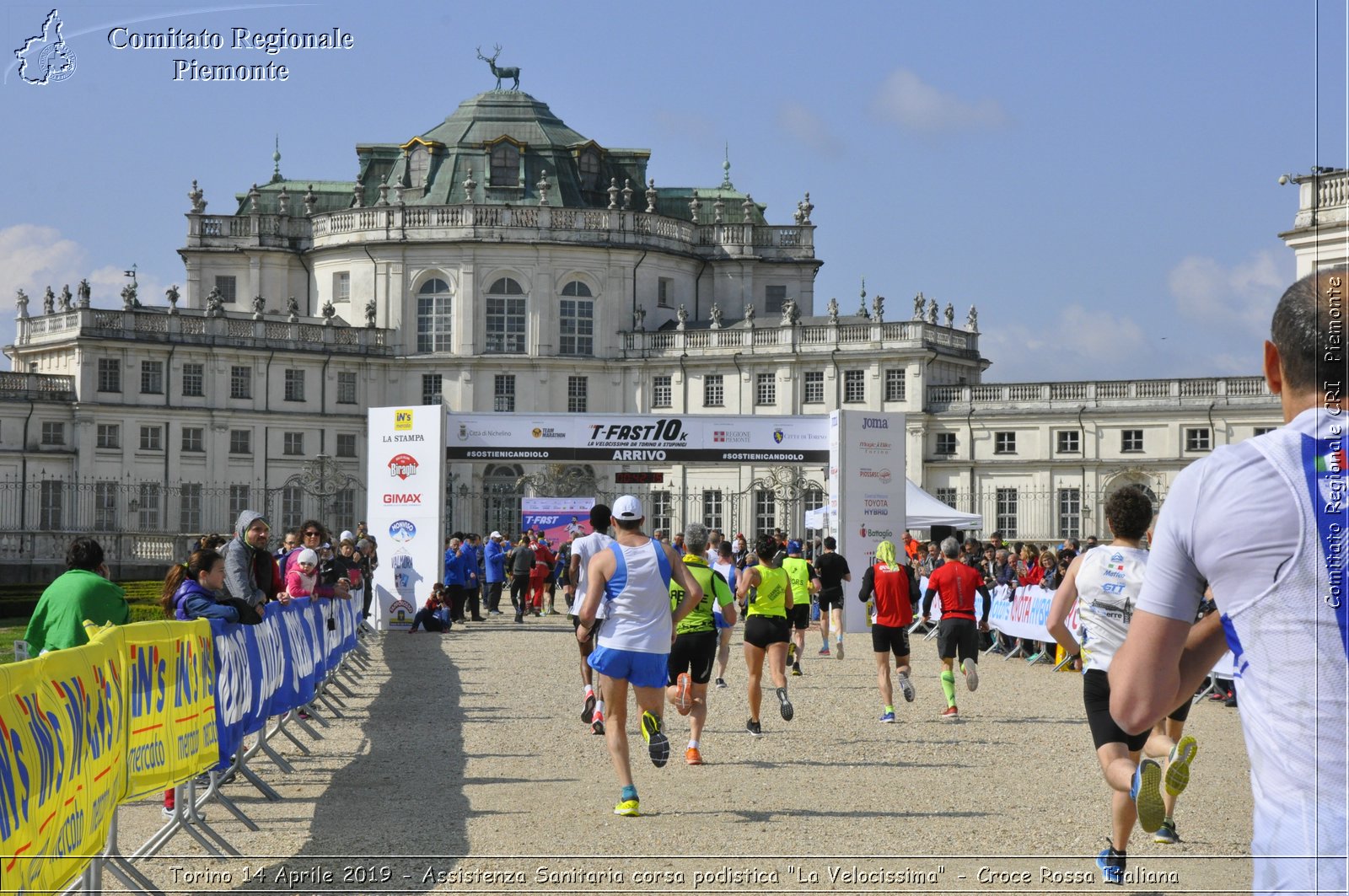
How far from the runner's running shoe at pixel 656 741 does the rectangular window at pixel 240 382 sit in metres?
58.7

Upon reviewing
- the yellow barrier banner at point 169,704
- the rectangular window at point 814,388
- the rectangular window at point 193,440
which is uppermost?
the rectangular window at point 814,388

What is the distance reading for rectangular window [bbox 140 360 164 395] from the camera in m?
65.2

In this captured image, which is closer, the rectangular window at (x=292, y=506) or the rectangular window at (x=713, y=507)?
the rectangular window at (x=292, y=506)

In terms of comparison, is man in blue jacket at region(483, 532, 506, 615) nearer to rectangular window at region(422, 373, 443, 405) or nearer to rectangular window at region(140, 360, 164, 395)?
rectangular window at region(140, 360, 164, 395)

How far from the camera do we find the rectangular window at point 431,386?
71562 millimetres

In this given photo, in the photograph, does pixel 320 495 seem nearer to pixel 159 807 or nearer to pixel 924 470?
pixel 924 470

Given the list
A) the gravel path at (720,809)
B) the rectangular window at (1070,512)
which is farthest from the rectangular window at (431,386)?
the gravel path at (720,809)

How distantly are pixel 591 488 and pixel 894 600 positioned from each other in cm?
4866

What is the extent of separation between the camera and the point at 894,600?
55.1 ft

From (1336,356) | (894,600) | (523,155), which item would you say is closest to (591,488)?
(523,155)

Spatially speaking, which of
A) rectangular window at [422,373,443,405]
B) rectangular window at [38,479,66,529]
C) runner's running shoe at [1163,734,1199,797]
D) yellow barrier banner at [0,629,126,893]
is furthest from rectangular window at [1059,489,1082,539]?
runner's running shoe at [1163,734,1199,797]

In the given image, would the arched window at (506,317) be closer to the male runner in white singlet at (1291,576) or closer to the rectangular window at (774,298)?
the rectangular window at (774,298)

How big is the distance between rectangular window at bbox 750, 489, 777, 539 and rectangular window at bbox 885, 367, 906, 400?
624 centimetres

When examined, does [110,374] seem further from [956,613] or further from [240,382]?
[956,613]
